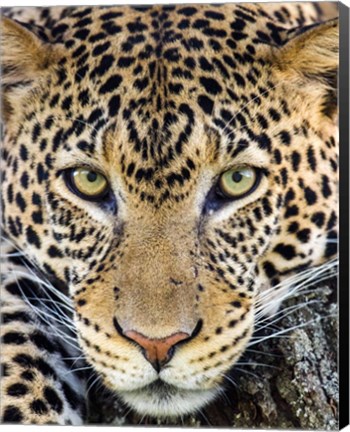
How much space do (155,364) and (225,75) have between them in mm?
1136

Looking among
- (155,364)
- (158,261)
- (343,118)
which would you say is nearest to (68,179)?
(158,261)

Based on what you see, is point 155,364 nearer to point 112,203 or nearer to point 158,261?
point 158,261

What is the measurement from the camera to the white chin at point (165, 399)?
3.72 metres

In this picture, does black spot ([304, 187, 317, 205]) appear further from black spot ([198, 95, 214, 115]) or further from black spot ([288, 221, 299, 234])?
black spot ([198, 95, 214, 115])

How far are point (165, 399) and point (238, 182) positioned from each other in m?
0.84

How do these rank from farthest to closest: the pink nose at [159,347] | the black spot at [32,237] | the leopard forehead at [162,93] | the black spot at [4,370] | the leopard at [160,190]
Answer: the black spot at [32,237] < the black spot at [4,370] < the leopard forehead at [162,93] < the leopard at [160,190] < the pink nose at [159,347]

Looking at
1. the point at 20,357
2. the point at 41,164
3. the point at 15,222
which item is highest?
the point at 41,164

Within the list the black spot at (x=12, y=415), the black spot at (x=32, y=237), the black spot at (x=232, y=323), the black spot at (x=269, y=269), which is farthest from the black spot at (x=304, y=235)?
the black spot at (x=12, y=415)

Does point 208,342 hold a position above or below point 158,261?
below

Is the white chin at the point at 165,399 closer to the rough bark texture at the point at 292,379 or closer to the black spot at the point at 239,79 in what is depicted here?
the rough bark texture at the point at 292,379

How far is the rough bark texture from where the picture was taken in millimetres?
3842

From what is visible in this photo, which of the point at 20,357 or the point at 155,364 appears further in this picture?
the point at 20,357

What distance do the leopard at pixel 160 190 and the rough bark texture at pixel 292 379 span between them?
11cm

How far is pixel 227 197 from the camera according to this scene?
3.80m
